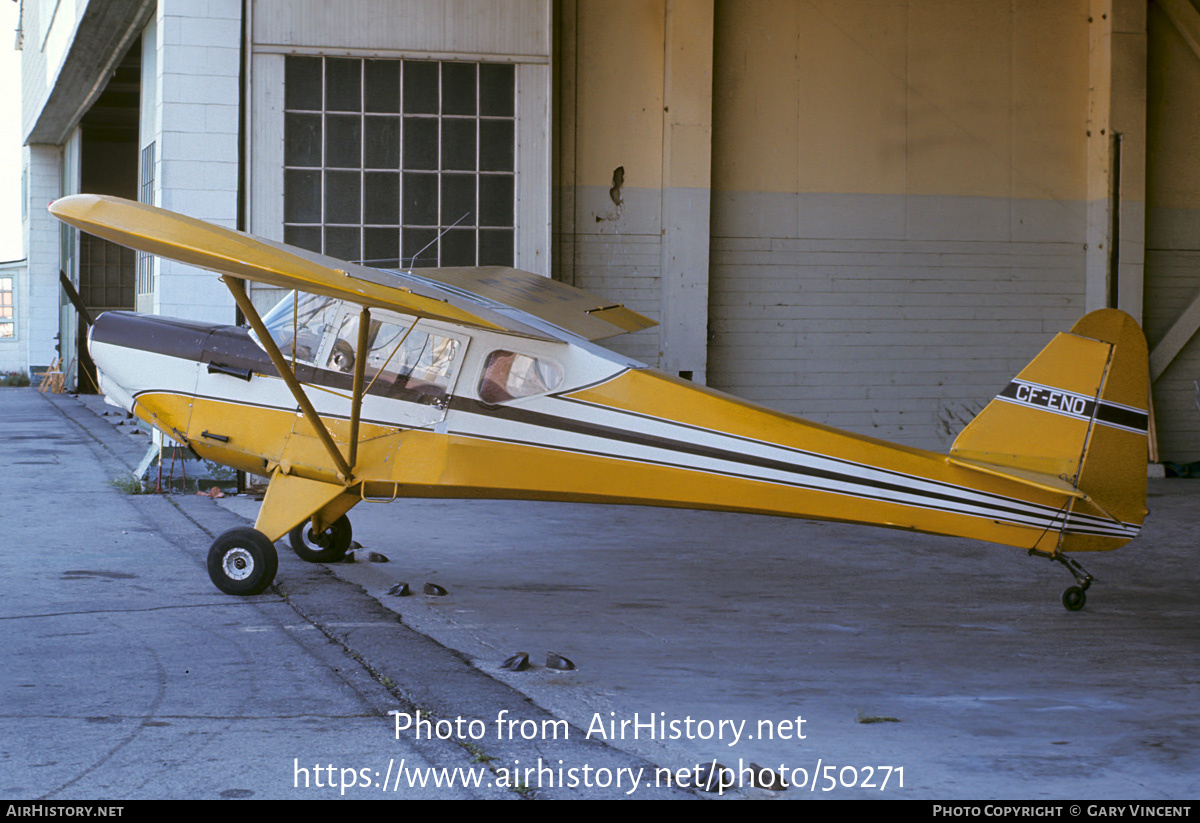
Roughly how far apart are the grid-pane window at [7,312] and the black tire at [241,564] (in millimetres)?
35699

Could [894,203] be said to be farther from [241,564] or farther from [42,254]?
[42,254]

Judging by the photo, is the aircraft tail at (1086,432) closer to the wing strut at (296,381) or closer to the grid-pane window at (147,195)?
the wing strut at (296,381)

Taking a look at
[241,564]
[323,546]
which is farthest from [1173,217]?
[241,564]

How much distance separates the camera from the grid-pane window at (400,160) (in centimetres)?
1239

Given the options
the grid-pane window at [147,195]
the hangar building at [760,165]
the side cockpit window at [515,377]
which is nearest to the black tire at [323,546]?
the side cockpit window at [515,377]

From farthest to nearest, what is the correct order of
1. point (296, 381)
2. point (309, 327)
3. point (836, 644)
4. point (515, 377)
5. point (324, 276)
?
1. point (309, 327)
2. point (515, 377)
3. point (296, 381)
4. point (836, 644)
5. point (324, 276)

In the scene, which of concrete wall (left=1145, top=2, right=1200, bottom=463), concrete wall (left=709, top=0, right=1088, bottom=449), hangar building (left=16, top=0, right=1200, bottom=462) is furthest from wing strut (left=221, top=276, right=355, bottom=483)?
concrete wall (left=1145, top=2, right=1200, bottom=463)

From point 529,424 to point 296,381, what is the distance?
4.60 feet

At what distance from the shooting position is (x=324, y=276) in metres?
5.99

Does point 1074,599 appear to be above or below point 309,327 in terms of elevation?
below
